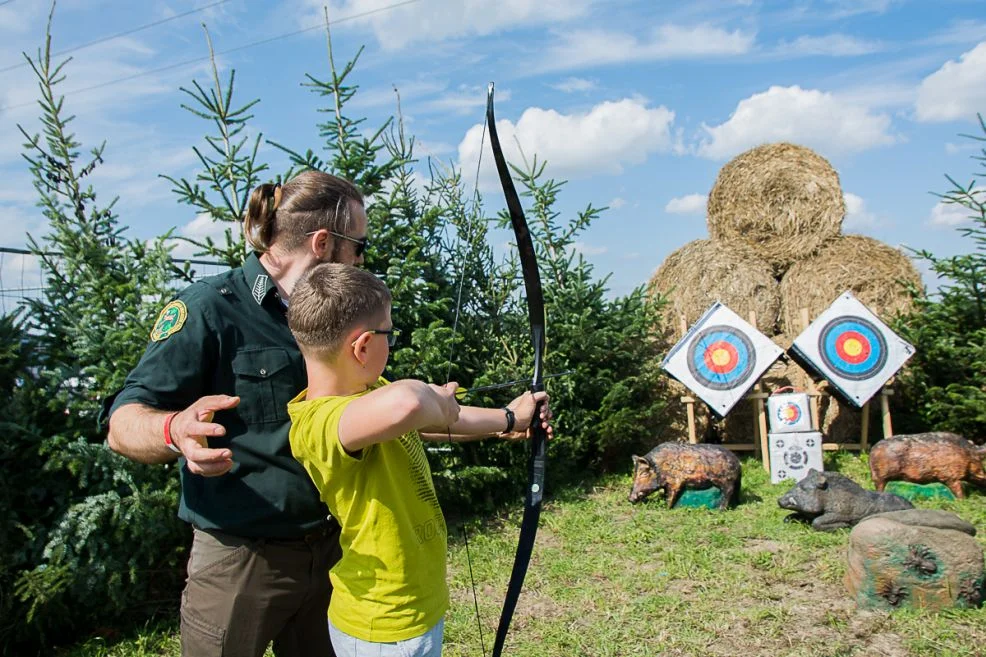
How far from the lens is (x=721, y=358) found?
568 cm

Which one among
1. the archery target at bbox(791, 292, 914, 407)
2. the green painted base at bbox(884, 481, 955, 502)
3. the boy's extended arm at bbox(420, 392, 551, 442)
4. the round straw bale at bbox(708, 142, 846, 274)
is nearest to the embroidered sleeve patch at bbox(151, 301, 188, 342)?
the boy's extended arm at bbox(420, 392, 551, 442)

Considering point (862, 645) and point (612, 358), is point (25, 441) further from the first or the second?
point (612, 358)

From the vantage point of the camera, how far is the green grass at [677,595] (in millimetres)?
2811

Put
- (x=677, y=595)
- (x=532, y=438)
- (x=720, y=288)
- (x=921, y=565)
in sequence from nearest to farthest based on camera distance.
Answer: (x=532, y=438)
(x=921, y=565)
(x=677, y=595)
(x=720, y=288)

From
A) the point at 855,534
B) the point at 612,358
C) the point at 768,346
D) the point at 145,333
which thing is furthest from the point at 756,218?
the point at 145,333

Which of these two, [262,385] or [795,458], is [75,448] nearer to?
[262,385]

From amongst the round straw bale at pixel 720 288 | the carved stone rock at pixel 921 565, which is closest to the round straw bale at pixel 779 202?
the round straw bale at pixel 720 288

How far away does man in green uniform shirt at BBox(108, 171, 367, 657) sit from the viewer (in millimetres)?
1505

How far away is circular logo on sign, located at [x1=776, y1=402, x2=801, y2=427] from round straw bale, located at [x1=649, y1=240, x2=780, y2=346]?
4.46 ft

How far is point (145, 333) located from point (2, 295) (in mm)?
877

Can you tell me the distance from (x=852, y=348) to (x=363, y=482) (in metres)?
5.10

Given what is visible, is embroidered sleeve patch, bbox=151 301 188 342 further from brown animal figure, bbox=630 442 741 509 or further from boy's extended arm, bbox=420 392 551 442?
brown animal figure, bbox=630 442 741 509

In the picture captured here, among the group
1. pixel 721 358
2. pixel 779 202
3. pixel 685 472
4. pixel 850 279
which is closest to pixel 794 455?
pixel 721 358

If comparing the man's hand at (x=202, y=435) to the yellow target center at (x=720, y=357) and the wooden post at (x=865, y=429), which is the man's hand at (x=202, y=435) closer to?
the yellow target center at (x=720, y=357)
